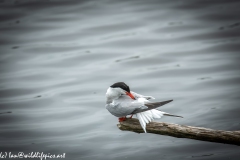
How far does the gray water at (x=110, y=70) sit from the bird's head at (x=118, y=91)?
174 cm

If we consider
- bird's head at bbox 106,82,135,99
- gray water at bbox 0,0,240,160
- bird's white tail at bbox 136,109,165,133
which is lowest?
gray water at bbox 0,0,240,160

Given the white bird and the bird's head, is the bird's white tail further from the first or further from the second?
the bird's head

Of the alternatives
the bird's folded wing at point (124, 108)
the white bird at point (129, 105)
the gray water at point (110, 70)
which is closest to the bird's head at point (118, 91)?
the white bird at point (129, 105)

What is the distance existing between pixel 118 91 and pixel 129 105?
0.41 meters

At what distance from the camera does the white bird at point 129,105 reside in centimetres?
509

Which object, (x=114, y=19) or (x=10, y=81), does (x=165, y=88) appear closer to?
(x=10, y=81)

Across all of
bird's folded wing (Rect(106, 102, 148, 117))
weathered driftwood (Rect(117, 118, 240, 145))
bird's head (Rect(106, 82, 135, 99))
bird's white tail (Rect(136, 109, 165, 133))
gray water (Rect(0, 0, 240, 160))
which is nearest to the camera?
weathered driftwood (Rect(117, 118, 240, 145))

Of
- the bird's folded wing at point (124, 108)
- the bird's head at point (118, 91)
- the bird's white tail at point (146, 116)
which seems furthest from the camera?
the bird's head at point (118, 91)

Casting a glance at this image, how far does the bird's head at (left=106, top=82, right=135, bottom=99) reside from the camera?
5555 mm

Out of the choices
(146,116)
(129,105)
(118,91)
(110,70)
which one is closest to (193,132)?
(146,116)

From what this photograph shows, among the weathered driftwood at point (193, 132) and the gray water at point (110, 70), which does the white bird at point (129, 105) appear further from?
the gray water at point (110, 70)

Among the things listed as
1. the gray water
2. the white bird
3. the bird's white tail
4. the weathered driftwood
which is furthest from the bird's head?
the gray water

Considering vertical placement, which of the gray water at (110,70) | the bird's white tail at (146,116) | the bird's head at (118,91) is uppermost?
the bird's head at (118,91)

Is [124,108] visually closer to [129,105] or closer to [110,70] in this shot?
[129,105]
